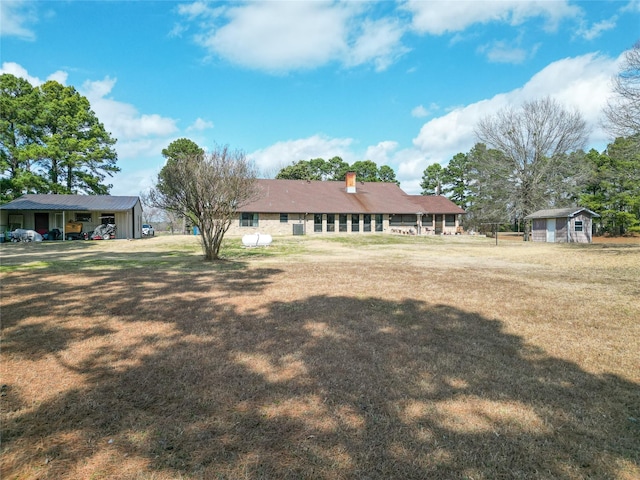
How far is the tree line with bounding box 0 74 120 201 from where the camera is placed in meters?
29.1

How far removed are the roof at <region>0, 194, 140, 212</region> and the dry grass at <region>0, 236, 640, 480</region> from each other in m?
23.4

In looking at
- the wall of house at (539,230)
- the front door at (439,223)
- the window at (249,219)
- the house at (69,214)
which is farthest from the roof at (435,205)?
the house at (69,214)

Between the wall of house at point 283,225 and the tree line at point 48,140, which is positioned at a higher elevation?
the tree line at point 48,140

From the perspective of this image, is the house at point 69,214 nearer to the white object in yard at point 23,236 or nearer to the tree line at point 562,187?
the white object in yard at point 23,236

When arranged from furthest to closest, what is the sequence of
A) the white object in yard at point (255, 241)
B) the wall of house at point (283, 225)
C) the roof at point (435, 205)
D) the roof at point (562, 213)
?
the roof at point (435, 205)
the wall of house at point (283, 225)
the roof at point (562, 213)
the white object in yard at point (255, 241)

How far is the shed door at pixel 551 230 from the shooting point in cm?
2791

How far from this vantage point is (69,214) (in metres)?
27.4

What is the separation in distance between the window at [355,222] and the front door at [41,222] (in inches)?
1089

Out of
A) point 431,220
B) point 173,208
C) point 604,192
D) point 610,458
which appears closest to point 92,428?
point 610,458

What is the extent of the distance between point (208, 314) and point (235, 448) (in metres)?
3.37

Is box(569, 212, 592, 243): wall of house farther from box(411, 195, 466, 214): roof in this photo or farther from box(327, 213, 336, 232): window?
box(327, 213, 336, 232): window

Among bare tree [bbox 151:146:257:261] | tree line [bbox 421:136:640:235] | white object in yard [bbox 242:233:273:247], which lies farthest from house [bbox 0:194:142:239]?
tree line [bbox 421:136:640:235]

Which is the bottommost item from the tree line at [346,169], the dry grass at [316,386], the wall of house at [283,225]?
the dry grass at [316,386]

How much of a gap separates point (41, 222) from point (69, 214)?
1.99 meters
